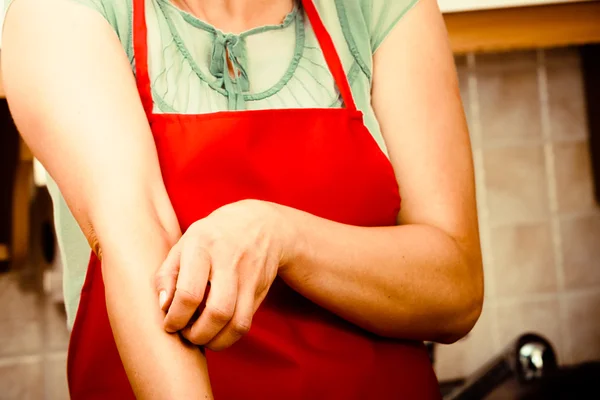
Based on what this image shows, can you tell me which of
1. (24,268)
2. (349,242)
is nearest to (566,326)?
(349,242)

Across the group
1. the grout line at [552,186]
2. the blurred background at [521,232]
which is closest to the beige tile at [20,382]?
the blurred background at [521,232]

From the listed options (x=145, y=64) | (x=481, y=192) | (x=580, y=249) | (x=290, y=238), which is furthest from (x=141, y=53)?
(x=580, y=249)

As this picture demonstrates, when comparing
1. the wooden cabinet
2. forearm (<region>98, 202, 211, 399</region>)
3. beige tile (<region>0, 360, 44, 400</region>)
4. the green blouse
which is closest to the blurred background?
beige tile (<region>0, 360, 44, 400</region>)

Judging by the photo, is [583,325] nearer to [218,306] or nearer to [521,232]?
[521,232]

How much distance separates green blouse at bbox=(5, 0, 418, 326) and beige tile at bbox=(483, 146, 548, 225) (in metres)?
0.73

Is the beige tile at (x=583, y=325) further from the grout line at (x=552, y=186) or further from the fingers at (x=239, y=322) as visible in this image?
the fingers at (x=239, y=322)

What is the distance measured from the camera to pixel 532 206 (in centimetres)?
139

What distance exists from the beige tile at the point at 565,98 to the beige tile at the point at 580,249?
0.20 metres

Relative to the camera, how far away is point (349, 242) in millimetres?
583

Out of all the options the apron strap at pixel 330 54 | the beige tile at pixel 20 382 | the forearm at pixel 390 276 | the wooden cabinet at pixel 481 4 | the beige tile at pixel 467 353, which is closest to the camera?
the forearm at pixel 390 276

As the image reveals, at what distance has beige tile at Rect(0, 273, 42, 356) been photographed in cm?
122

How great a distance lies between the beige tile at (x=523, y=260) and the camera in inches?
54.2

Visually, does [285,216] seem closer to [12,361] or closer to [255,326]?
[255,326]

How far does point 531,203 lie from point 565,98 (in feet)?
0.81
